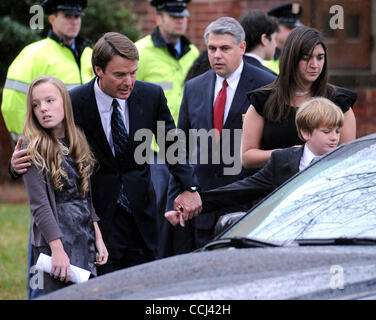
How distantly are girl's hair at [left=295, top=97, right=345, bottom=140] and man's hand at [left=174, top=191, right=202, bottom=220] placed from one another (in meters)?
0.78

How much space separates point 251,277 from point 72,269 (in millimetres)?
2167

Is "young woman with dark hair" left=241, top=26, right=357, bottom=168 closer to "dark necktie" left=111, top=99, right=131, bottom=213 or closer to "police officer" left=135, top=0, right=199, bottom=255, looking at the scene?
"dark necktie" left=111, top=99, right=131, bottom=213

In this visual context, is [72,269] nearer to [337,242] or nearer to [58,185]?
[58,185]

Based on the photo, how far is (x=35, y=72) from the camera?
757 centimetres

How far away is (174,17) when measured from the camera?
27.5ft

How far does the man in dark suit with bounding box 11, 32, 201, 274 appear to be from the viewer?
561cm

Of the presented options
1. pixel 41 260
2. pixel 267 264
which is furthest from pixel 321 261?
pixel 41 260

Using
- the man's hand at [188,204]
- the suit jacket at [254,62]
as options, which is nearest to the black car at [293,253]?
the man's hand at [188,204]

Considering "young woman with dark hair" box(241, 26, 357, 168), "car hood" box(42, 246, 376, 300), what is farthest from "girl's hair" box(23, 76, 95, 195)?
"car hood" box(42, 246, 376, 300)

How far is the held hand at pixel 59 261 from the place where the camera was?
511 centimetres

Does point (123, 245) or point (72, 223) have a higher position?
point (72, 223)

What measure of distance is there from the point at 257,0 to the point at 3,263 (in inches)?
216

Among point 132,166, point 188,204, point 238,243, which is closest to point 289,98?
point 188,204

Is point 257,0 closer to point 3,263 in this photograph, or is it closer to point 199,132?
point 3,263
